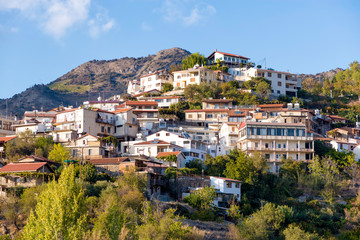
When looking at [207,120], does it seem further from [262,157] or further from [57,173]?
[57,173]

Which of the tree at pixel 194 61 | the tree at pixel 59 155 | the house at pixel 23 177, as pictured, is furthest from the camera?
the tree at pixel 194 61

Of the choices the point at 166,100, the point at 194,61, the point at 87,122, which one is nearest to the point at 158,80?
the point at 194,61

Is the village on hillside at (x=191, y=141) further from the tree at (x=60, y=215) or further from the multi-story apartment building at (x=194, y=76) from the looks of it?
the tree at (x=60, y=215)

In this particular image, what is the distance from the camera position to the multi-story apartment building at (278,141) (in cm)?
7306

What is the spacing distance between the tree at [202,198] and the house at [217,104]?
40.3 meters

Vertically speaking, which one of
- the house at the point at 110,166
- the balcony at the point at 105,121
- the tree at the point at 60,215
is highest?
the balcony at the point at 105,121

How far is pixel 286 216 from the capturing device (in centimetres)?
5550

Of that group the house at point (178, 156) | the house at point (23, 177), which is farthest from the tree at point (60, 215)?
the house at point (178, 156)

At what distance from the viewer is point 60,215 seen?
3397cm

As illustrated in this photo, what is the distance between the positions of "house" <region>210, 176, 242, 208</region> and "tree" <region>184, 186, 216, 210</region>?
2.63 metres

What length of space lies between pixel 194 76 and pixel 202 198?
57441mm

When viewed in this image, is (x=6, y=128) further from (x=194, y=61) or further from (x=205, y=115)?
(x=194, y=61)

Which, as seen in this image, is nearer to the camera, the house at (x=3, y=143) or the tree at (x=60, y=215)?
the tree at (x=60, y=215)

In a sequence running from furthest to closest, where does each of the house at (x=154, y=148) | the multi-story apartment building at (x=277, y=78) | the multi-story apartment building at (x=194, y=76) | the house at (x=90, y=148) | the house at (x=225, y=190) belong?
1. the multi-story apartment building at (x=277, y=78)
2. the multi-story apartment building at (x=194, y=76)
3. the house at (x=154, y=148)
4. the house at (x=90, y=148)
5. the house at (x=225, y=190)
